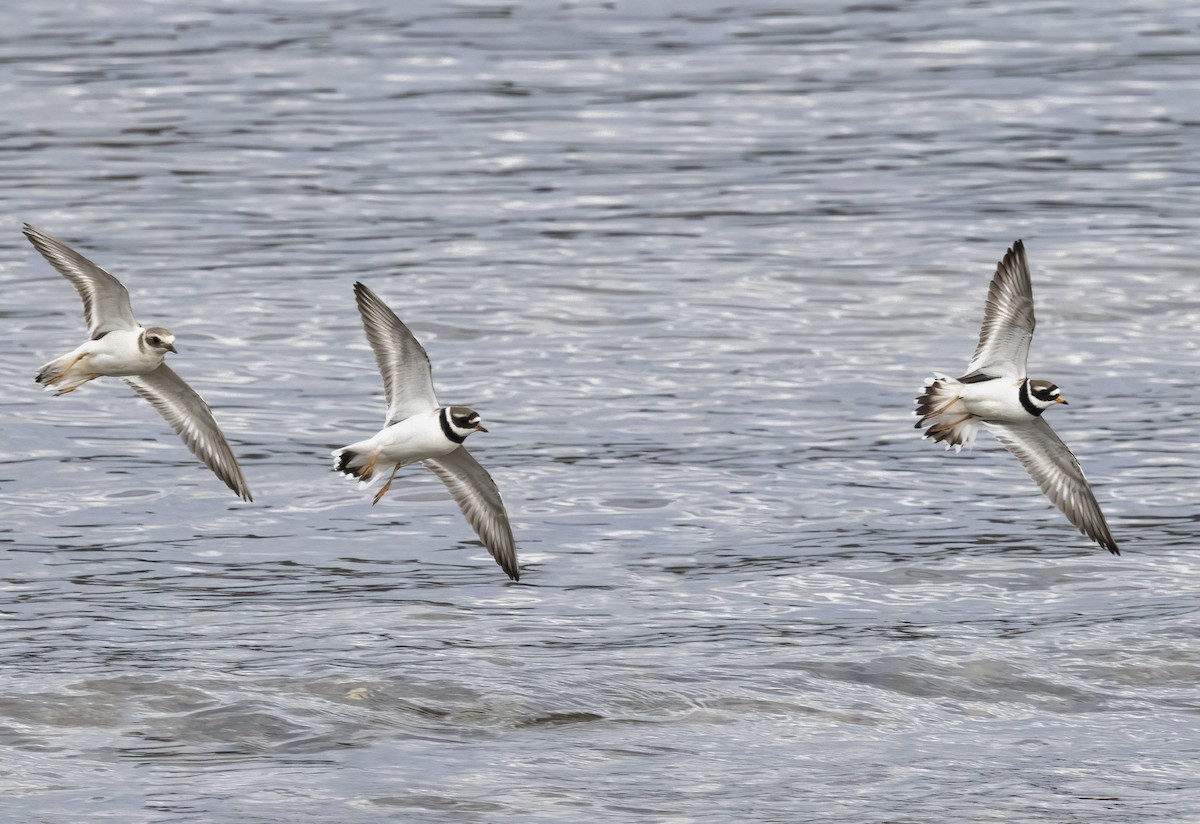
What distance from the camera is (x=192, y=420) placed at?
14.6 metres

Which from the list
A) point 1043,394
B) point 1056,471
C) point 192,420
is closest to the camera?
point 1043,394

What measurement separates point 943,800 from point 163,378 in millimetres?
6068

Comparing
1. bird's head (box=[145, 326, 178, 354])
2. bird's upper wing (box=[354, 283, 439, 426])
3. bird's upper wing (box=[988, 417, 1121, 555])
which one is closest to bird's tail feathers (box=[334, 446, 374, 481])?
bird's upper wing (box=[354, 283, 439, 426])

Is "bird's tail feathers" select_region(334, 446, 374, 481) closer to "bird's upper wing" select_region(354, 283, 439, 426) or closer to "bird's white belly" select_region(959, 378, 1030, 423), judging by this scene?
"bird's upper wing" select_region(354, 283, 439, 426)

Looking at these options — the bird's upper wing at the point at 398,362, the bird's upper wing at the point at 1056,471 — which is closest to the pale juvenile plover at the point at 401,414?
the bird's upper wing at the point at 398,362

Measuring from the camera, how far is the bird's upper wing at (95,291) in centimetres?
1352

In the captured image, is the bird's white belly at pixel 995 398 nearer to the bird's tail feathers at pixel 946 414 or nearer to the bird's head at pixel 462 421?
the bird's tail feathers at pixel 946 414

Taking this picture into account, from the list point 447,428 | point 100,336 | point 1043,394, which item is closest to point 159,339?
point 100,336

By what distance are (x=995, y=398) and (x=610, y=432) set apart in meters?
7.46

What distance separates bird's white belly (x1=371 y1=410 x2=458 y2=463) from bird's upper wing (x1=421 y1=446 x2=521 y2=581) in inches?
39.9

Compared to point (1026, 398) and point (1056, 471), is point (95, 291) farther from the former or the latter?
point (1056, 471)

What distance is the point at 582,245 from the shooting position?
27078mm

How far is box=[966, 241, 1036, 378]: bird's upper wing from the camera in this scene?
13.9 metres

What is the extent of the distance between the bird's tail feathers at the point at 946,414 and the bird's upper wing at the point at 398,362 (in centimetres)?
327
